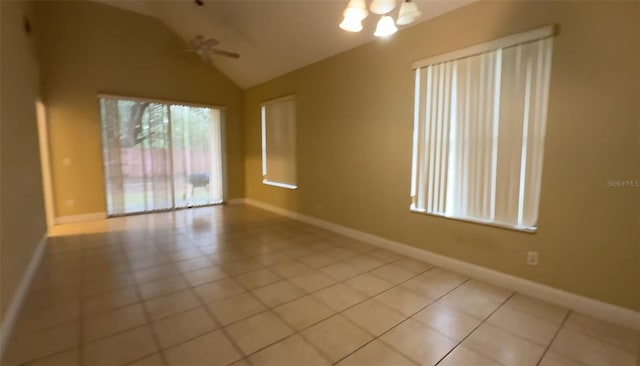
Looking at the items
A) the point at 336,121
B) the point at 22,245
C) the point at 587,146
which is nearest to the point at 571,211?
the point at 587,146

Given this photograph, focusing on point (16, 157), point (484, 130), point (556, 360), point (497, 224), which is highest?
point (484, 130)

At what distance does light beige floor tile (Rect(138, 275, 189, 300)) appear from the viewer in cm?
249

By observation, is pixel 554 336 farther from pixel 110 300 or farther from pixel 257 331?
pixel 110 300

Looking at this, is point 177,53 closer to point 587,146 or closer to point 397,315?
point 397,315

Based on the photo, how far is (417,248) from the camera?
3330 millimetres

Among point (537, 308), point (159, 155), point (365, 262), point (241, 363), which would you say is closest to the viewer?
point (241, 363)

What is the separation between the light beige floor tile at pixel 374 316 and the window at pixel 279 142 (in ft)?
10.4

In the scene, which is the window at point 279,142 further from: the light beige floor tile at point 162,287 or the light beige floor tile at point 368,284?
the light beige floor tile at point 162,287

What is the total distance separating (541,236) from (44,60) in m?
6.90

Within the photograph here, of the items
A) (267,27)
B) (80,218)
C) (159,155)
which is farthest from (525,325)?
(80,218)

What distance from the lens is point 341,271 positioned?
298cm

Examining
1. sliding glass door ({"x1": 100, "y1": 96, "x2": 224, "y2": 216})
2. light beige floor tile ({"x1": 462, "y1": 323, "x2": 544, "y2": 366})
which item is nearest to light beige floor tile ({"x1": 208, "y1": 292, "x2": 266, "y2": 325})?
light beige floor tile ({"x1": 462, "y1": 323, "x2": 544, "y2": 366})

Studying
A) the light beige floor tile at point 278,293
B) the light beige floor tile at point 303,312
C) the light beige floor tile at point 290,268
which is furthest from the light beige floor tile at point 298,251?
the light beige floor tile at point 303,312

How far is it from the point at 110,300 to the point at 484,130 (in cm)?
360
